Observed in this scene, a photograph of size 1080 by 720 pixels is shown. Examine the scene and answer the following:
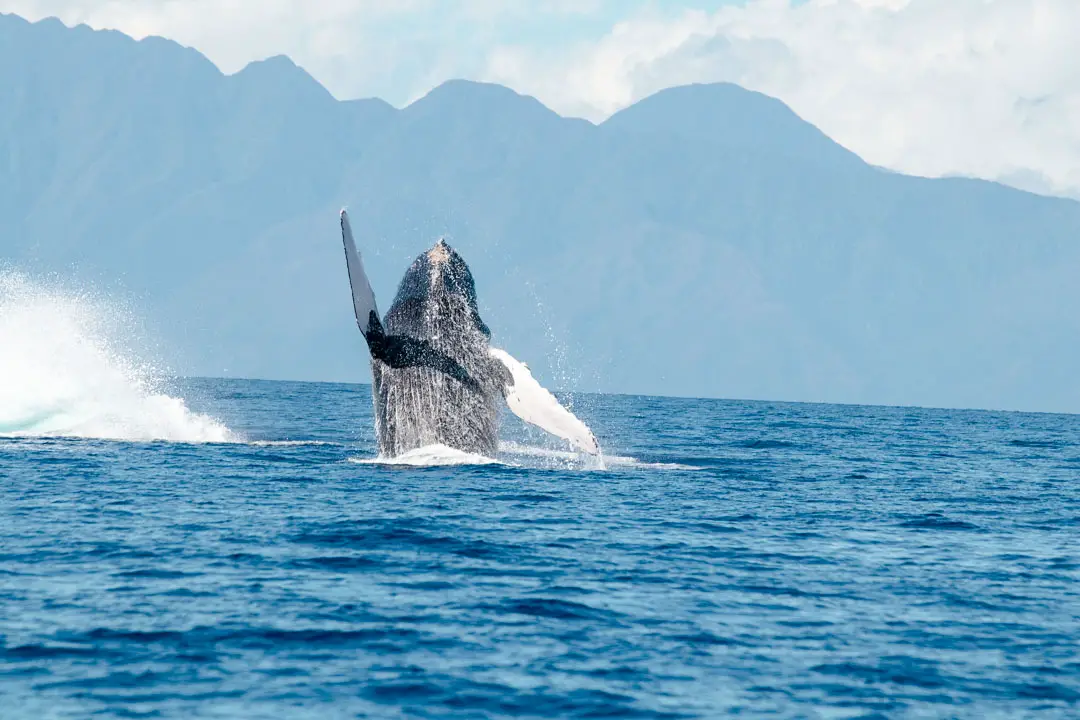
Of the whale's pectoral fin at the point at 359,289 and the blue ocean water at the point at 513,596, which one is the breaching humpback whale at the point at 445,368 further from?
the whale's pectoral fin at the point at 359,289

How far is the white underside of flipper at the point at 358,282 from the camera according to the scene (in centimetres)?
2069

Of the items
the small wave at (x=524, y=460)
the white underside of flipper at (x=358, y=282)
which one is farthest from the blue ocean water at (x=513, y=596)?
the white underside of flipper at (x=358, y=282)

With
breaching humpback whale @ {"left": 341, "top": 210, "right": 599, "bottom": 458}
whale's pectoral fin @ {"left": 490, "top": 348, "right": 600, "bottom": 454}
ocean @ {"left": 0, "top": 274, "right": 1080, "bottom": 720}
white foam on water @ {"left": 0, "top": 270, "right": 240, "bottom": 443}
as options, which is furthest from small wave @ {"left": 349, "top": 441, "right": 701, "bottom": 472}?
white foam on water @ {"left": 0, "top": 270, "right": 240, "bottom": 443}

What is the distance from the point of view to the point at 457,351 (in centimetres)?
2419

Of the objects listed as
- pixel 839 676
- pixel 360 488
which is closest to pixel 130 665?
pixel 839 676

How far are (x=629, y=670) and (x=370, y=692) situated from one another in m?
2.31

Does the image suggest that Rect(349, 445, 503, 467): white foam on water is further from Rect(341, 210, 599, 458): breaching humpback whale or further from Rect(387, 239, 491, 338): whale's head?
Rect(387, 239, 491, 338): whale's head

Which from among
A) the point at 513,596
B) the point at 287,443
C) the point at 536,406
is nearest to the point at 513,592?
the point at 513,596

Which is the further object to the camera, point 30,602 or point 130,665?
point 30,602

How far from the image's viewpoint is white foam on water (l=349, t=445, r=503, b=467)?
82.5 feet

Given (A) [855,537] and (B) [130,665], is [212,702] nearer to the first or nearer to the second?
(B) [130,665]

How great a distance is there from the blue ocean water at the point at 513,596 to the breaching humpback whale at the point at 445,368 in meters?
1.11

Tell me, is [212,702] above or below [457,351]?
below

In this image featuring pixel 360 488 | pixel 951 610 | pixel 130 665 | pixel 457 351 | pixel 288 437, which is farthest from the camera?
pixel 288 437
